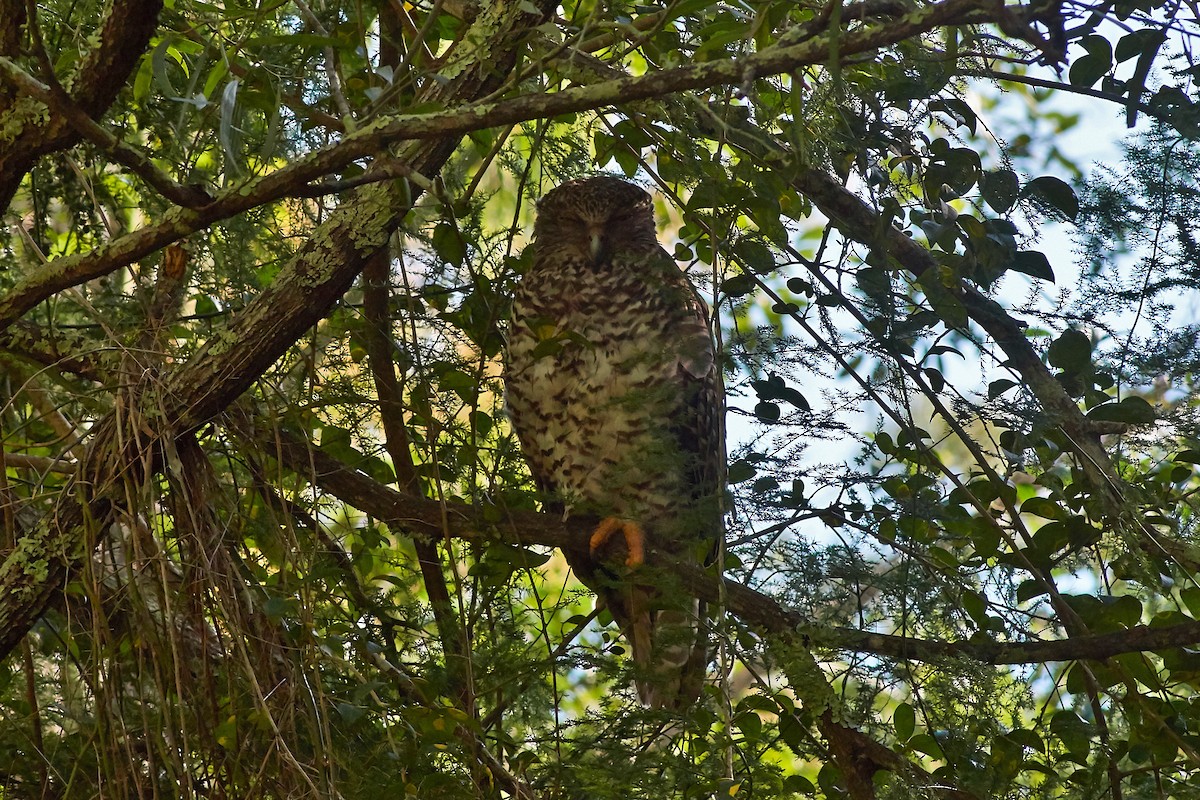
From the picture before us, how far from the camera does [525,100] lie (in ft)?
3.91

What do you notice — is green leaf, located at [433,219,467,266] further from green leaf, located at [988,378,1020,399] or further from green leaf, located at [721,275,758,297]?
green leaf, located at [988,378,1020,399]

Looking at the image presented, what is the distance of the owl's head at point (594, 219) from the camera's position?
3.14 meters

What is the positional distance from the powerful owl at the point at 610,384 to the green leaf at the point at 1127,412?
0.97 m

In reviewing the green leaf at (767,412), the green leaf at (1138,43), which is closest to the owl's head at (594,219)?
the green leaf at (767,412)

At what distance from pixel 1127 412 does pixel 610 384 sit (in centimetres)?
137

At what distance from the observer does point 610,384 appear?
296 cm

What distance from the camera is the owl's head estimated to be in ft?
10.3

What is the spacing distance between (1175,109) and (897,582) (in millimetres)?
924

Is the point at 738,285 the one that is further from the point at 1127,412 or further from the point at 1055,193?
the point at 1127,412

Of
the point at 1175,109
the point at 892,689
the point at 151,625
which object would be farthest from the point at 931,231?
the point at 151,625

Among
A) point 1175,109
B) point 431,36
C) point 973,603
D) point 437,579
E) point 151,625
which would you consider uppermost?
point 431,36

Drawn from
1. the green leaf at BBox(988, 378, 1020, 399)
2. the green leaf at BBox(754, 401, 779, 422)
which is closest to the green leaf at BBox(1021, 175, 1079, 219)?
the green leaf at BBox(988, 378, 1020, 399)

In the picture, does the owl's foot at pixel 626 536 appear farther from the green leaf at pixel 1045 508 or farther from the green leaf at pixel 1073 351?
the green leaf at pixel 1073 351

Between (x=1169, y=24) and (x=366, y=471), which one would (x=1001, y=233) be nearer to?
(x=1169, y=24)
